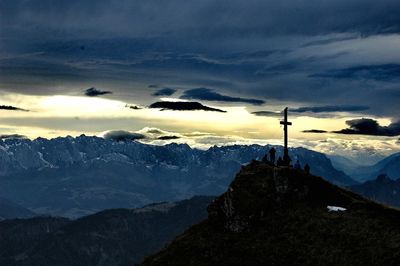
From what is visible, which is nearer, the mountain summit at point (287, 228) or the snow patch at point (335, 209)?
the mountain summit at point (287, 228)

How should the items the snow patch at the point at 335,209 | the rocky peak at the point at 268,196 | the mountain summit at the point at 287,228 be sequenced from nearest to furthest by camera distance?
the mountain summit at the point at 287,228, the snow patch at the point at 335,209, the rocky peak at the point at 268,196

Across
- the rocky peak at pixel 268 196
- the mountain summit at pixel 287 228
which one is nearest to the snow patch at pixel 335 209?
the mountain summit at pixel 287 228

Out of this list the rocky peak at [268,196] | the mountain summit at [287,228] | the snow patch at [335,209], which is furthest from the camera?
the rocky peak at [268,196]

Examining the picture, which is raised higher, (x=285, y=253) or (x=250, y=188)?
(x=250, y=188)

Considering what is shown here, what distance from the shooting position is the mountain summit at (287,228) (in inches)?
2589

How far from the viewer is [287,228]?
74125mm

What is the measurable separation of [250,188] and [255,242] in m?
11.4

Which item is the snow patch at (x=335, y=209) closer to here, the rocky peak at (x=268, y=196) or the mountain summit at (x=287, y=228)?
the mountain summit at (x=287, y=228)

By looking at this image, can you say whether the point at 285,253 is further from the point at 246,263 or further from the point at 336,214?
the point at 336,214

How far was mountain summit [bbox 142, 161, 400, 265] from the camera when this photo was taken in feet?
216

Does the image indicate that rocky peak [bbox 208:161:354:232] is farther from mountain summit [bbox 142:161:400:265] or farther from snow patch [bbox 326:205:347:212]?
snow patch [bbox 326:205:347:212]

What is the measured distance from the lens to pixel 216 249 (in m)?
73.6

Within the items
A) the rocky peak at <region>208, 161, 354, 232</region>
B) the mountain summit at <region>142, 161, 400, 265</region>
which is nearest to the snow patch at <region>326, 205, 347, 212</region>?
the mountain summit at <region>142, 161, 400, 265</region>

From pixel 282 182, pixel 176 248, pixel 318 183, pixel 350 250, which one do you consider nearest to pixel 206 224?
pixel 176 248
